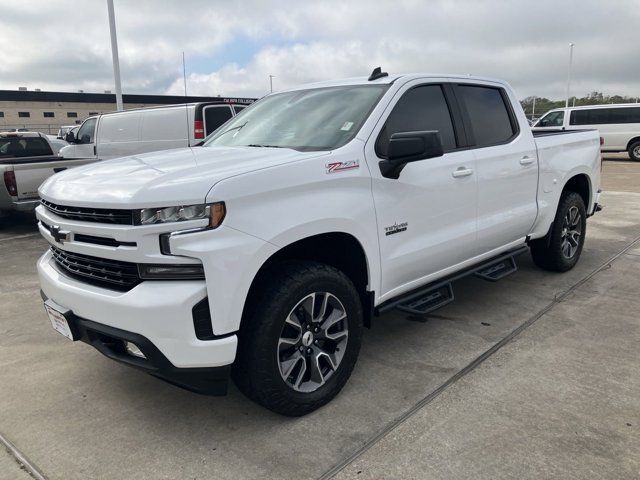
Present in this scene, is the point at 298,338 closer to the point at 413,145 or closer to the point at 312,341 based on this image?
the point at 312,341

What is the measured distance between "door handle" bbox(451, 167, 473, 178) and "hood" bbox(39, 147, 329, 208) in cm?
122

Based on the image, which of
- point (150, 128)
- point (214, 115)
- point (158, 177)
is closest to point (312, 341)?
point (158, 177)

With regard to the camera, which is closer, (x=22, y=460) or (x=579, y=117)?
(x=22, y=460)

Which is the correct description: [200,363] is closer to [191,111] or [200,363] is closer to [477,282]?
[477,282]

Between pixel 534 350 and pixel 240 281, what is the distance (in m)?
2.35

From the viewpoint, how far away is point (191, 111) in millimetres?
10664

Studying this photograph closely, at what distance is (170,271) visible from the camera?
→ 248cm

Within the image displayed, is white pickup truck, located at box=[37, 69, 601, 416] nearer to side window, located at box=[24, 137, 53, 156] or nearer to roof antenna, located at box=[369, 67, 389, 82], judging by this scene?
roof antenna, located at box=[369, 67, 389, 82]

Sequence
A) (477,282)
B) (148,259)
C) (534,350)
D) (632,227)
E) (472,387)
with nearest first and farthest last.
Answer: (148,259), (472,387), (534,350), (477,282), (632,227)

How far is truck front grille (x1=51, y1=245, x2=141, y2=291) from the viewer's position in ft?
8.50

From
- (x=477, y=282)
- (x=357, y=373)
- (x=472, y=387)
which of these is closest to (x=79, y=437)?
(x=357, y=373)

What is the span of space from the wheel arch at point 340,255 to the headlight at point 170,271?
0.50 m

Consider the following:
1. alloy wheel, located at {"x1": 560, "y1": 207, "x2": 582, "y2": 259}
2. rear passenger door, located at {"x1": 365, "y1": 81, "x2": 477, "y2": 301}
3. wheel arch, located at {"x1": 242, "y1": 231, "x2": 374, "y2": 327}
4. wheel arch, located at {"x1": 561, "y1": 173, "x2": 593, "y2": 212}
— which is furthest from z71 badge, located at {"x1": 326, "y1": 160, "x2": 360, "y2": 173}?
wheel arch, located at {"x1": 561, "y1": 173, "x2": 593, "y2": 212}

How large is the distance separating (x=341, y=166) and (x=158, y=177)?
1.01m
